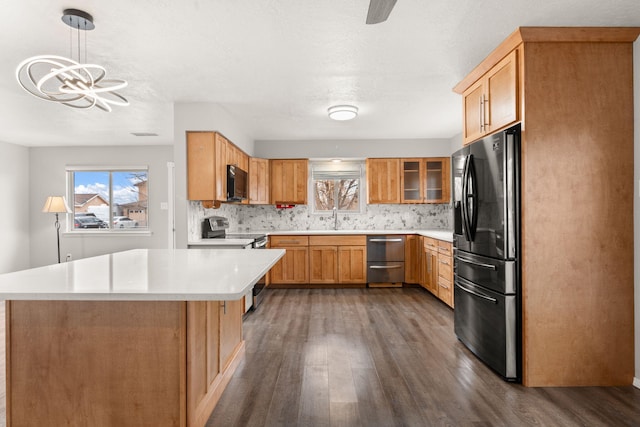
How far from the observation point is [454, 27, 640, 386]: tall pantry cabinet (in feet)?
7.61

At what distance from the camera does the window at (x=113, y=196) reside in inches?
266

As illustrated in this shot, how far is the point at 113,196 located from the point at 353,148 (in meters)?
4.60

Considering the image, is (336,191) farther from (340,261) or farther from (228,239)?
(228,239)

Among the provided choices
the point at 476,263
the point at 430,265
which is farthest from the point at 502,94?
the point at 430,265

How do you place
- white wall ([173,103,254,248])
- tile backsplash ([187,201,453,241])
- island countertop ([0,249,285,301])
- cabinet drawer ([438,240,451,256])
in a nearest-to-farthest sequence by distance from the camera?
island countertop ([0,249,285,301]) → white wall ([173,103,254,248]) → cabinet drawer ([438,240,451,256]) → tile backsplash ([187,201,453,241])

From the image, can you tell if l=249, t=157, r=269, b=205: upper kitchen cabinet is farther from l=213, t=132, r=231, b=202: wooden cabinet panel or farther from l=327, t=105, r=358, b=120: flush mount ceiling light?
l=327, t=105, r=358, b=120: flush mount ceiling light

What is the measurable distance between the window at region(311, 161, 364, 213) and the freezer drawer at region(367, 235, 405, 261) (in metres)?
0.93

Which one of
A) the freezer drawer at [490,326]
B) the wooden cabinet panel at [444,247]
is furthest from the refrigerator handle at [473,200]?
the wooden cabinet panel at [444,247]

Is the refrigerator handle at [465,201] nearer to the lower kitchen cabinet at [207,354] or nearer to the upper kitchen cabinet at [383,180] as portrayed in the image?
the lower kitchen cabinet at [207,354]

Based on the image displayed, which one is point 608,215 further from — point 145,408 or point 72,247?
point 72,247

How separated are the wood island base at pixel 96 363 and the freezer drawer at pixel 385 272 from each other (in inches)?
158

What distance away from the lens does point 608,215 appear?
2324 millimetres

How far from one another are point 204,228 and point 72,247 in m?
4.11

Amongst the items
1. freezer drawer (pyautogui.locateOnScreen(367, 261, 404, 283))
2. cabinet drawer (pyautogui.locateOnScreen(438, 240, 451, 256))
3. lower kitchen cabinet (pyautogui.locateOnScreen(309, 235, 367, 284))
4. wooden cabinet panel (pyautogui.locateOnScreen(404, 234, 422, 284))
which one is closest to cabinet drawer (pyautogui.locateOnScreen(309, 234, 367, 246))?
lower kitchen cabinet (pyautogui.locateOnScreen(309, 235, 367, 284))
